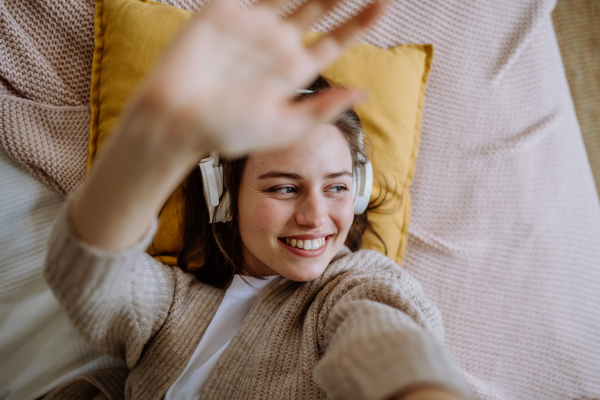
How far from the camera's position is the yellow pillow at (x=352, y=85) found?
1.02 meters

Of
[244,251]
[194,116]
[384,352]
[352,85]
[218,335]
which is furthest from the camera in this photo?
[352,85]

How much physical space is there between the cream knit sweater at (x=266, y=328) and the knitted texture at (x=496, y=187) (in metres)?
0.37

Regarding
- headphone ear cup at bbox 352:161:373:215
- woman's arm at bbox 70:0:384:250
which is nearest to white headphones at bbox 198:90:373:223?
headphone ear cup at bbox 352:161:373:215

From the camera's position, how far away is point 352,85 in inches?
45.1

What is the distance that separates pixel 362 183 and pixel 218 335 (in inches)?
21.0

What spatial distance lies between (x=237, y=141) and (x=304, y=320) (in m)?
0.59

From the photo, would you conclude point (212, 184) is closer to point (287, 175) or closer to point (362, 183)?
point (287, 175)

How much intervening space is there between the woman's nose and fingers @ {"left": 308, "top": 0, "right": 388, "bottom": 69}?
0.40m

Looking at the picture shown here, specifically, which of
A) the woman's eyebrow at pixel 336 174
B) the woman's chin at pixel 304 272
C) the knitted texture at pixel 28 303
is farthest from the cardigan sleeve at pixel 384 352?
the knitted texture at pixel 28 303

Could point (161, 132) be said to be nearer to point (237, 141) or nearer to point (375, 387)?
point (237, 141)

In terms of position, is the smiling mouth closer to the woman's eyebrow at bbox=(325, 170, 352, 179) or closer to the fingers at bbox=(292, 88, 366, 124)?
the woman's eyebrow at bbox=(325, 170, 352, 179)

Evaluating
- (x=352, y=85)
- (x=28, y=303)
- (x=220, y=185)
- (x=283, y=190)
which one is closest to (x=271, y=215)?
(x=283, y=190)

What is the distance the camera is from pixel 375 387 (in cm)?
49

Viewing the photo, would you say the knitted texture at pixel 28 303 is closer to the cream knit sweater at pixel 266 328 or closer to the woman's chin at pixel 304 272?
the cream knit sweater at pixel 266 328
